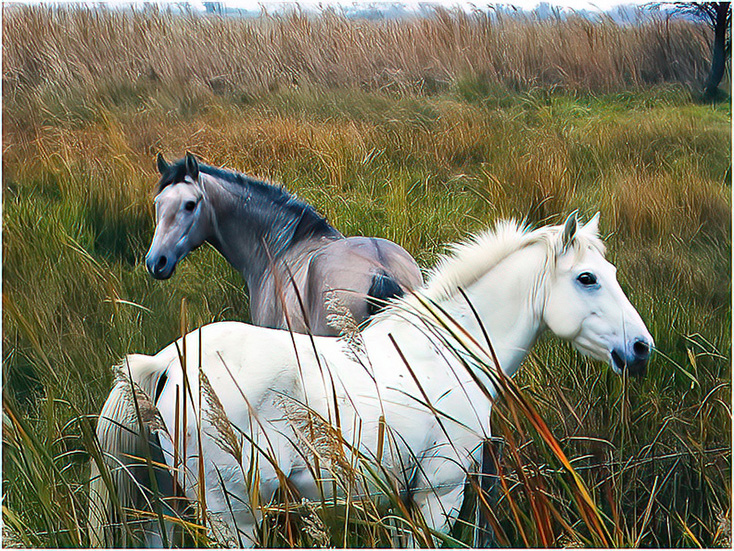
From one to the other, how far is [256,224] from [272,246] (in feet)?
0.34

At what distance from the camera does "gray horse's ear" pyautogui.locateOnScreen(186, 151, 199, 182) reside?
2.23 meters

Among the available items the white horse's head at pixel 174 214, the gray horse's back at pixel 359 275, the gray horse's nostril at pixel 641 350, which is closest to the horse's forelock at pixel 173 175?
the white horse's head at pixel 174 214

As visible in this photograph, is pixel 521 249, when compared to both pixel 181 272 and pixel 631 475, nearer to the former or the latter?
pixel 631 475

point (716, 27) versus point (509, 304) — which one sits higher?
point (716, 27)

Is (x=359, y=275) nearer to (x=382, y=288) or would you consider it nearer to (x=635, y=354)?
(x=382, y=288)

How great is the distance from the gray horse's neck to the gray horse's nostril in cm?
112

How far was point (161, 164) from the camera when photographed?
87.1 inches

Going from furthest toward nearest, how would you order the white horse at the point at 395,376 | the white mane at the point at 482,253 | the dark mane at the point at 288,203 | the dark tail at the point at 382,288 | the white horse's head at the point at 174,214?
the dark mane at the point at 288,203 → the white horse's head at the point at 174,214 → the dark tail at the point at 382,288 → the white mane at the point at 482,253 → the white horse at the point at 395,376

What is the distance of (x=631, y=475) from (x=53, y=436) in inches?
61.7

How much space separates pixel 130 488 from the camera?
175 cm

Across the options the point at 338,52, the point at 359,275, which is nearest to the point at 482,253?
the point at 359,275

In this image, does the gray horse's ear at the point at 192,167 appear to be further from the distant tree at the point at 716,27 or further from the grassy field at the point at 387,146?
the distant tree at the point at 716,27

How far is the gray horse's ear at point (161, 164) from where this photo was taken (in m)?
2.19

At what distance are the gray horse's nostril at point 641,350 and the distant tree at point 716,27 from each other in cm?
99
